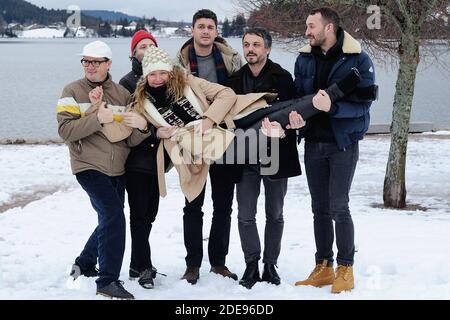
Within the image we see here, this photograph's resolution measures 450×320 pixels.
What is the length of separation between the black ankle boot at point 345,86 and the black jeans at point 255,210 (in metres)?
0.79

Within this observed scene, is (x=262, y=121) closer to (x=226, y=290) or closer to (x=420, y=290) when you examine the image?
(x=226, y=290)

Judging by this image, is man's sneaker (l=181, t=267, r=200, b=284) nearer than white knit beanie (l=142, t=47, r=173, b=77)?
No

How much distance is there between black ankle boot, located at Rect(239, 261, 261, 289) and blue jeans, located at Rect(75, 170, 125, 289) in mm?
1006

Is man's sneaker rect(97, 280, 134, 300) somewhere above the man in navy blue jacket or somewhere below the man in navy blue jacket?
below

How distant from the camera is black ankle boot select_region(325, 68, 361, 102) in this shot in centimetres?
486

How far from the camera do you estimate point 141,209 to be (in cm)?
528

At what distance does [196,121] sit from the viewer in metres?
5.11

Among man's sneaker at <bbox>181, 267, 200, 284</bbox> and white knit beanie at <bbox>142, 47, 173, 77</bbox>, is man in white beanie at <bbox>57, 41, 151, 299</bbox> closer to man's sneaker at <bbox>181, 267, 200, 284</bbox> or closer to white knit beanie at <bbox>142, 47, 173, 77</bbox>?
white knit beanie at <bbox>142, 47, 173, 77</bbox>

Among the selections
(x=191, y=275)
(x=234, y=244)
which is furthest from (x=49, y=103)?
(x=191, y=275)

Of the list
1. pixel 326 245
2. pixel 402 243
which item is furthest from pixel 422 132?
pixel 326 245

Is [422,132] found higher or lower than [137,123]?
lower

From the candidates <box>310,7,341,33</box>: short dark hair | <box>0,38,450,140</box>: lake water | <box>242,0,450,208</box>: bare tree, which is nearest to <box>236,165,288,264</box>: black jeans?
<box>310,7,341,33</box>: short dark hair

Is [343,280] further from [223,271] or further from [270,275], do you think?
[223,271]
